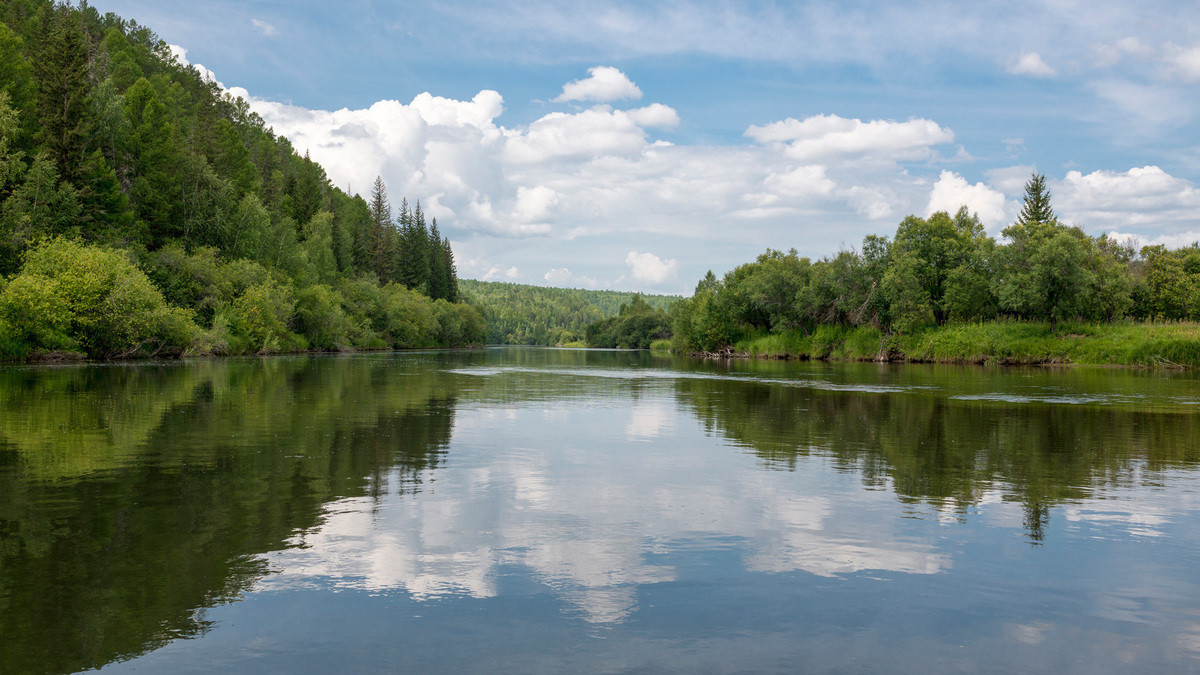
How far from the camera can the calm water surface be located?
6.24 metres

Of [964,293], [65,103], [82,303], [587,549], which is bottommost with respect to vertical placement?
[587,549]

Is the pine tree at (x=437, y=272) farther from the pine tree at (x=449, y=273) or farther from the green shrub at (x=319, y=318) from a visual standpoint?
the green shrub at (x=319, y=318)

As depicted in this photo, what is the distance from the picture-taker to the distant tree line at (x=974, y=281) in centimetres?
7462

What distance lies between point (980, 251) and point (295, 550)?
90.0 metres

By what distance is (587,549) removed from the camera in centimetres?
900

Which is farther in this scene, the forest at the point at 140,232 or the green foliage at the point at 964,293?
the green foliage at the point at 964,293

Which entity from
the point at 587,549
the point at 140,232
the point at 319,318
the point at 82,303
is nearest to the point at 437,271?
the point at 319,318

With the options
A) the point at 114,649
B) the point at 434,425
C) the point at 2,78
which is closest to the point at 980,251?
the point at 434,425

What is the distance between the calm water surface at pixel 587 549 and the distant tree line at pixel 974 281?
63.1m

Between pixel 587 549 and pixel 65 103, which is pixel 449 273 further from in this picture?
pixel 587 549

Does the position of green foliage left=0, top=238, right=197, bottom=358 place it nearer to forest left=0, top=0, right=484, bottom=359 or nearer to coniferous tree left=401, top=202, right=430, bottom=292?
forest left=0, top=0, right=484, bottom=359

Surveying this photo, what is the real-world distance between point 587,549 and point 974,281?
8629cm

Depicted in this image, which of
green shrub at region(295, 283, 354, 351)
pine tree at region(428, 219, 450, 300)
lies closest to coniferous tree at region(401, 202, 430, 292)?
pine tree at region(428, 219, 450, 300)

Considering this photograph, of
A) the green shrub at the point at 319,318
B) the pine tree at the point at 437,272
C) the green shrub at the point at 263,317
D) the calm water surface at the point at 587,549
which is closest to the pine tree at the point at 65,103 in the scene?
the green shrub at the point at 263,317
